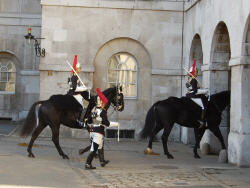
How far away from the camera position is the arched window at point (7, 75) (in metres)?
22.9

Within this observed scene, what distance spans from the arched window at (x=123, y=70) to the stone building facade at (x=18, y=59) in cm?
662

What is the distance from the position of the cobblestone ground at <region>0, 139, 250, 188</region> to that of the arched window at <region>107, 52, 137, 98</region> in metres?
3.94

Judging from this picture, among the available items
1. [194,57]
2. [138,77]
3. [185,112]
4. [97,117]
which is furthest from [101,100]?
[138,77]

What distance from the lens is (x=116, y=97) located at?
1082cm

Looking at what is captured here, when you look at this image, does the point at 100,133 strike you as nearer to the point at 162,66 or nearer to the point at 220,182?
the point at 220,182

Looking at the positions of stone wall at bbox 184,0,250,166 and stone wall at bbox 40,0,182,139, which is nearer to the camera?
stone wall at bbox 184,0,250,166

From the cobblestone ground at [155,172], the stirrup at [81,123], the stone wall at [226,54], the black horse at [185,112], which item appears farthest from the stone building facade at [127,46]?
the stirrup at [81,123]

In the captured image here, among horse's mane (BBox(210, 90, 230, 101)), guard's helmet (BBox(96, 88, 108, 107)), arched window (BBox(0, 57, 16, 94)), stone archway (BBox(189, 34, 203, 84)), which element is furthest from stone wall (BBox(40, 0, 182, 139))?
guard's helmet (BBox(96, 88, 108, 107))

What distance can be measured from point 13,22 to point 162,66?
9.30m

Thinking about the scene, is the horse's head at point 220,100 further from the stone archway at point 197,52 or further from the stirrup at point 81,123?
the stirrup at point 81,123

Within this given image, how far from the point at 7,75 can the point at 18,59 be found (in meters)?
1.02

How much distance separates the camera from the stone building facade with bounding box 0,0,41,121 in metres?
22.6

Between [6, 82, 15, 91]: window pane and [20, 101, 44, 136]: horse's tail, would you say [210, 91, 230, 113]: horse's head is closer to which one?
[20, 101, 44, 136]: horse's tail

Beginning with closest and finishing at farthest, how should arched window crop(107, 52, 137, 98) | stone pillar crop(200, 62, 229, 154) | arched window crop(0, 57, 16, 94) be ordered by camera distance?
stone pillar crop(200, 62, 229, 154) < arched window crop(107, 52, 137, 98) < arched window crop(0, 57, 16, 94)
